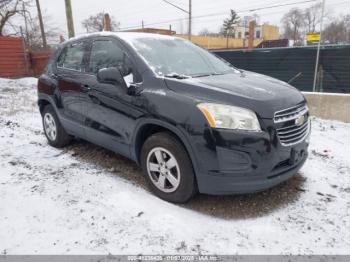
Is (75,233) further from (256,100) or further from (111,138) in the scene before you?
(256,100)

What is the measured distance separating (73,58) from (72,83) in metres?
0.48

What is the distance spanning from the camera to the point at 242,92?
287 cm

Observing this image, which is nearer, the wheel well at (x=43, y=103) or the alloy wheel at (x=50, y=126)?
the alloy wheel at (x=50, y=126)

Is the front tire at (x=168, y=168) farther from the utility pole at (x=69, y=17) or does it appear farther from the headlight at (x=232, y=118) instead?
the utility pole at (x=69, y=17)

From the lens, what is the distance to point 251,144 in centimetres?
266

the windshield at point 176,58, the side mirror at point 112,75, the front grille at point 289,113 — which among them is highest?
the windshield at point 176,58

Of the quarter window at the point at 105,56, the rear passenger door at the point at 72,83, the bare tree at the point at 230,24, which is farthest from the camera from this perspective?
the bare tree at the point at 230,24

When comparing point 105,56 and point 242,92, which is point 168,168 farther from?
point 105,56

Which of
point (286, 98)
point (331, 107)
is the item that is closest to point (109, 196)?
point (286, 98)

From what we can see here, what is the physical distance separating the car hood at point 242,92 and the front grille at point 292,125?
7 centimetres

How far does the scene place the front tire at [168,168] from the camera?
2.92 metres

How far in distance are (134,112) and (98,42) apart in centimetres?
138

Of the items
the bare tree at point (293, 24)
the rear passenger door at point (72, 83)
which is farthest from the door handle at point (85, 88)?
the bare tree at point (293, 24)

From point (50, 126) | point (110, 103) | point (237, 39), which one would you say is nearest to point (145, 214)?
point (110, 103)
